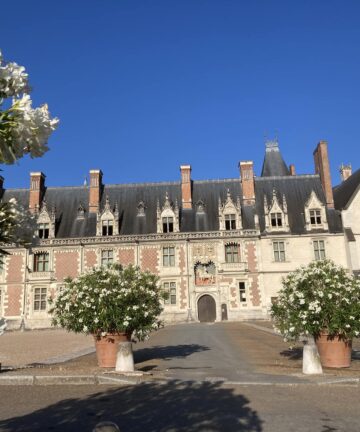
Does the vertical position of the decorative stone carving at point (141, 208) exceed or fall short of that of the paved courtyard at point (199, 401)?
it exceeds it

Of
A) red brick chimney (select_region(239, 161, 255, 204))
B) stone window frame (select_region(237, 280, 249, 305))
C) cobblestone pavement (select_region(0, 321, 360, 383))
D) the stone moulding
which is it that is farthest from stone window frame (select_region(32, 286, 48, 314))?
red brick chimney (select_region(239, 161, 255, 204))

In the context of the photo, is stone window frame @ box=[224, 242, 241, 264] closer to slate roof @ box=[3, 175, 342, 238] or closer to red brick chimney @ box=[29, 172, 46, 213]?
slate roof @ box=[3, 175, 342, 238]

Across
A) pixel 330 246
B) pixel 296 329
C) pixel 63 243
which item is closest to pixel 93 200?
pixel 63 243

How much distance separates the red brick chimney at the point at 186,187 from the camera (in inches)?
1403

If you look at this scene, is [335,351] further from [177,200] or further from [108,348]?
[177,200]

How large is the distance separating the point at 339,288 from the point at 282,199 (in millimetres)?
25204

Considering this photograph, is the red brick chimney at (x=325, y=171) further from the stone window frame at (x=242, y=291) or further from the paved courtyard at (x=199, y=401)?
the paved courtyard at (x=199, y=401)

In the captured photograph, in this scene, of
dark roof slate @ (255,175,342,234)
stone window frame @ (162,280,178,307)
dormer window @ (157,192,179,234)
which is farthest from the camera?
dormer window @ (157,192,179,234)

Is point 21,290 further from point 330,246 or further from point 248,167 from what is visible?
point 330,246

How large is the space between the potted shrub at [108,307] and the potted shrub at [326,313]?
3527mm

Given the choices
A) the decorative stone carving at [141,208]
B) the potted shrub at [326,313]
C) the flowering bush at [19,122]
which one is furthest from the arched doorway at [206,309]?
the flowering bush at [19,122]

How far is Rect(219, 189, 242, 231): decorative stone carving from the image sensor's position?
33375 mm

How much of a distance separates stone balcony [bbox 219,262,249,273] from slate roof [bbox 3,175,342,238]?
3048mm

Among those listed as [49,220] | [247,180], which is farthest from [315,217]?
[49,220]
